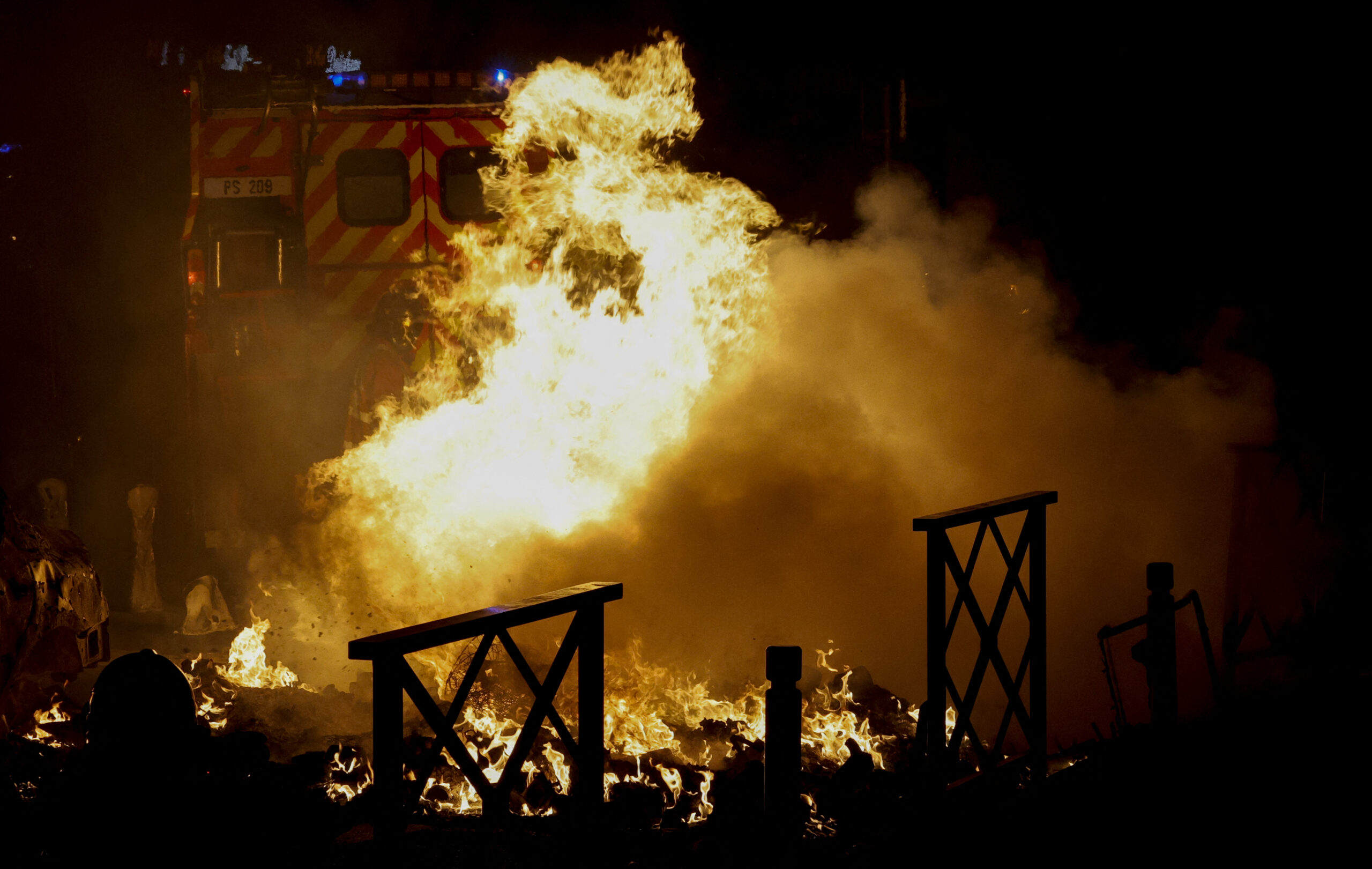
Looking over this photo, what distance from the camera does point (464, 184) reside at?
27.7 ft

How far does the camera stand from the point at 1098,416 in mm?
8531

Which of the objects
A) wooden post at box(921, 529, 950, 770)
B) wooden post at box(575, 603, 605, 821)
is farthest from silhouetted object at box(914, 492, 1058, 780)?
wooden post at box(575, 603, 605, 821)

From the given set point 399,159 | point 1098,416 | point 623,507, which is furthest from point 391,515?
point 1098,416

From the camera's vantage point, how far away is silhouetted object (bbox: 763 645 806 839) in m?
4.36

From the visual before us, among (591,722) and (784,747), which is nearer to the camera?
(591,722)

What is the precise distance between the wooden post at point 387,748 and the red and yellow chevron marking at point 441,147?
19.6 ft

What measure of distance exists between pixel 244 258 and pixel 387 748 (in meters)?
6.51

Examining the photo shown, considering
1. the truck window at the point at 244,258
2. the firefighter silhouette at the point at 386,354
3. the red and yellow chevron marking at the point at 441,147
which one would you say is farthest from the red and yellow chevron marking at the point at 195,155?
the red and yellow chevron marking at the point at 441,147

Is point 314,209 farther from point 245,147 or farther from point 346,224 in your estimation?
point 245,147

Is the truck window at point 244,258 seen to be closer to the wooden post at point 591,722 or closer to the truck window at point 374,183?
the truck window at point 374,183

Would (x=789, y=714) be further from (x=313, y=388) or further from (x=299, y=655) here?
(x=313, y=388)

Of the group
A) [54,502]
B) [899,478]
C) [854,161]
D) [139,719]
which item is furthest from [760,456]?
[54,502]

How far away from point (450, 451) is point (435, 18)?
627 cm

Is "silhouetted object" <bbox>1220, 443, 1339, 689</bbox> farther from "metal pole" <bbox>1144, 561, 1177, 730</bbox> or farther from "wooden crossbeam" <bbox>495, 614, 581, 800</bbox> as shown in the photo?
"wooden crossbeam" <bbox>495, 614, 581, 800</bbox>
